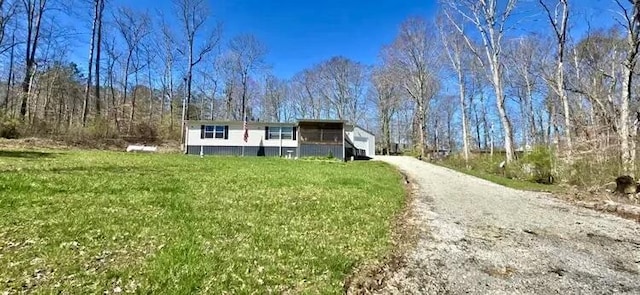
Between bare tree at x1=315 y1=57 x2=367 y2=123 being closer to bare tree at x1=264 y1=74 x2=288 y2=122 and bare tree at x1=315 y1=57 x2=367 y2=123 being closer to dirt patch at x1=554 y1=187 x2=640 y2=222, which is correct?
bare tree at x1=264 y1=74 x2=288 y2=122

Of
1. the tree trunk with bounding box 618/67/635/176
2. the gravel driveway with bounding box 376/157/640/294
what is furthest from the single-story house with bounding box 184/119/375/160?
the gravel driveway with bounding box 376/157/640/294

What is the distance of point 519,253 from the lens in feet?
15.8

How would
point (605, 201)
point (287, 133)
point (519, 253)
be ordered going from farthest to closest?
A: point (287, 133)
point (605, 201)
point (519, 253)

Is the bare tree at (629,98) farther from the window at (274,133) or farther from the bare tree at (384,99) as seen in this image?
the bare tree at (384,99)

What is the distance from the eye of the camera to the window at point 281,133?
29219mm

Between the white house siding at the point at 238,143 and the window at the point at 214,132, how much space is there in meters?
0.28

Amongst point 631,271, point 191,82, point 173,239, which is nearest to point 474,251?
point 631,271

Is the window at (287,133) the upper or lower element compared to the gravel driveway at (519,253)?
upper

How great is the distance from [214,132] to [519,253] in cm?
2773

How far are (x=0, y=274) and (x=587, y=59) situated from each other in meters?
27.9

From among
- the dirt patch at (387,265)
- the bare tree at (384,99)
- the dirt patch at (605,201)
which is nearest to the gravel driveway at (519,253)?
the dirt patch at (387,265)

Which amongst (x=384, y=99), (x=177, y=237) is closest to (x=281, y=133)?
(x=384, y=99)

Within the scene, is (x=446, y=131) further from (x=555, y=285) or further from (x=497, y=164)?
(x=555, y=285)

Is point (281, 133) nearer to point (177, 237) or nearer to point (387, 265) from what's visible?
point (177, 237)
